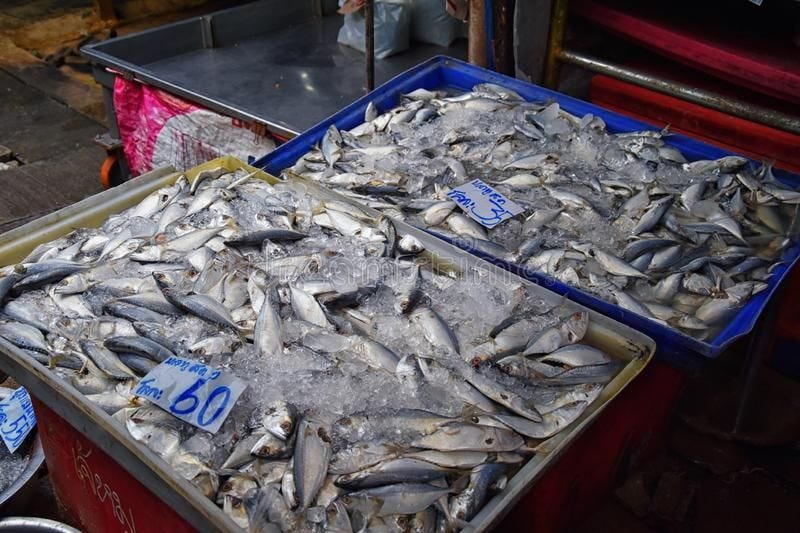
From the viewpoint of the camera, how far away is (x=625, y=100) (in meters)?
3.97

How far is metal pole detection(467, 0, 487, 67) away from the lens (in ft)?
13.6

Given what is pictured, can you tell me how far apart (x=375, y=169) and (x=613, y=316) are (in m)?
1.38

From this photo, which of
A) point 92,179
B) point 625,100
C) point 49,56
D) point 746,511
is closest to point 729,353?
point 746,511

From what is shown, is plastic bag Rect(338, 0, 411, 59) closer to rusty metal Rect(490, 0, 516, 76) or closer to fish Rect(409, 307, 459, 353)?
rusty metal Rect(490, 0, 516, 76)

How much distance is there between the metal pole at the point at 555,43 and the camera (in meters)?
4.02

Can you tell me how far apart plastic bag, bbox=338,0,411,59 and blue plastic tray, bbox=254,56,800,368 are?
1.15 m

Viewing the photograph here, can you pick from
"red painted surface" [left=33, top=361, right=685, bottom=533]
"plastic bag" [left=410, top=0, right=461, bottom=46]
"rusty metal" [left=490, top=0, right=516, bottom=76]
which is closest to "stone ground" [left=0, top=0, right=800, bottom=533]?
"red painted surface" [left=33, top=361, right=685, bottom=533]

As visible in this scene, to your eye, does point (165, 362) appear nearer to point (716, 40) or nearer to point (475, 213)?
point (475, 213)

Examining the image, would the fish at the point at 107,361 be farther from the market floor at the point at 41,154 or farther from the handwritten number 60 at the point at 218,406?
A: the market floor at the point at 41,154

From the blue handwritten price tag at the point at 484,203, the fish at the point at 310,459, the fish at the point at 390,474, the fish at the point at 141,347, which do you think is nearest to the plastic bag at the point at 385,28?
the blue handwritten price tag at the point at 484,203

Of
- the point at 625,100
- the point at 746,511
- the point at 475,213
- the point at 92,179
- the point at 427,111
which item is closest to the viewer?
the point at 475,213

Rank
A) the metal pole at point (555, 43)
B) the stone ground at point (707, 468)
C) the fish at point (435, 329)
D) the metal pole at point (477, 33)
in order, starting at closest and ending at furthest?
the fish at point (435, 329), the stone ground at point (707, 468), the metal pole at point (555, 43), the metal pole at point (477, 33)

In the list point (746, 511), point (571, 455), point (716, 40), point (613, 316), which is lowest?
point (746, 511)

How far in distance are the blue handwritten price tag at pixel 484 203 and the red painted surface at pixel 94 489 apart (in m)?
1.65
